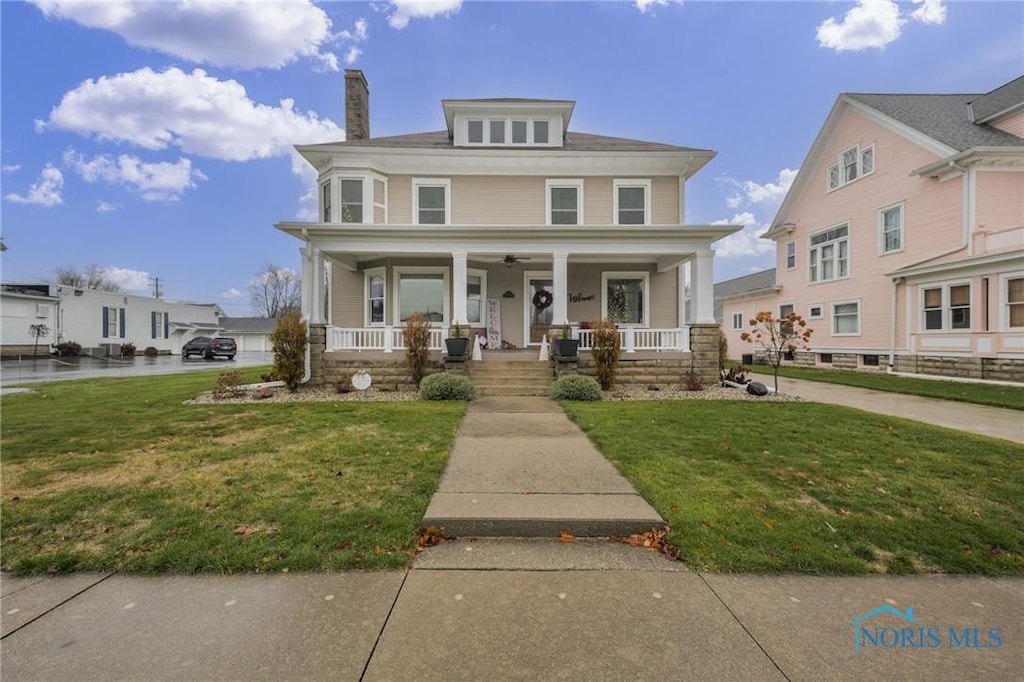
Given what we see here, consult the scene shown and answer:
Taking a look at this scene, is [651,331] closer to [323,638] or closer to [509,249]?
[509,249]

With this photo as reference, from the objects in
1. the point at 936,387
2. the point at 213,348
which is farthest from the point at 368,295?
the point at 213,348

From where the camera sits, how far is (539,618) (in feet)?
7.48

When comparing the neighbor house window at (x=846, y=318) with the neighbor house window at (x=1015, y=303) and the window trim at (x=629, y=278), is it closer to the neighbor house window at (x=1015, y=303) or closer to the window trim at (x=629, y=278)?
the neighbor house window at (x=1015, y=303)

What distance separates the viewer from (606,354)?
33.7ft

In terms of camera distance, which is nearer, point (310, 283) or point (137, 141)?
point (310, 283)

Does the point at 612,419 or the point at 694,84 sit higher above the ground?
the point at 694,84

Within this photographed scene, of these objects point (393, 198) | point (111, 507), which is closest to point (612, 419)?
point (111, 507)

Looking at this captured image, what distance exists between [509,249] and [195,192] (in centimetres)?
3341

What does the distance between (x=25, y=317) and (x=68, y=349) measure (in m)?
2.77

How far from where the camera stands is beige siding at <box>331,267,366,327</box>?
14.3 meters

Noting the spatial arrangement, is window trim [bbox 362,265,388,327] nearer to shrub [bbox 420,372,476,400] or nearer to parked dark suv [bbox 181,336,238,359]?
shrub [bbox 420,372,476,400]

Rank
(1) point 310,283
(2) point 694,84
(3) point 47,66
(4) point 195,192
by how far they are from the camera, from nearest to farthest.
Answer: (1) point 310,283, (3) point 47,66, (2) point 694,84, (4) point 195,192

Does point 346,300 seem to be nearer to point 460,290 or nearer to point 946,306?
point 460,290

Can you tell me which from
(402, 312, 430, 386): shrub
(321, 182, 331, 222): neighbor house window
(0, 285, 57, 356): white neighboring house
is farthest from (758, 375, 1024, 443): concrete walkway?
(0, 285, 57, 356): white neighboring house
